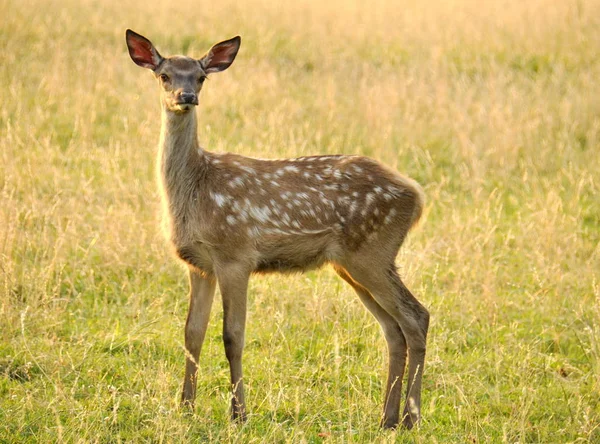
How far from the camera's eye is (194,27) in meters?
16.2

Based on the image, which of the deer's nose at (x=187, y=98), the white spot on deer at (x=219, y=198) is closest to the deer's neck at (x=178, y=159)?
the white spot on deer at (x=219, y=198)

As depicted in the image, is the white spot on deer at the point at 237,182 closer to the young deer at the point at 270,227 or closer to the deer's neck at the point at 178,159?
the young deer at the point at 270,227

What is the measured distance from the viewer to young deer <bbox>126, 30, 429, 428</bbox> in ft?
18.9

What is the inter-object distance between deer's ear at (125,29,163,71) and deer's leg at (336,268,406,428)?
6.02ft

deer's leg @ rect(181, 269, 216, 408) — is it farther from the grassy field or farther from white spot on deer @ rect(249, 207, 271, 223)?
white spot on deer @ rect(249, 207, 271, 223)

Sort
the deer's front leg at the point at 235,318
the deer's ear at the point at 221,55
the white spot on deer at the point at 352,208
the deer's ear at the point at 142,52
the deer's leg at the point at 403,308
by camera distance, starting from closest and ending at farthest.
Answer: the deer's front leg at the point at 235,318, the deer's leg at the point at 403,308, the white spot on deer at the point at 352,208, the deer's ear at the point at 142,52, the deer's ear at the point at 221,55

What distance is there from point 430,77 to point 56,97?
511cm

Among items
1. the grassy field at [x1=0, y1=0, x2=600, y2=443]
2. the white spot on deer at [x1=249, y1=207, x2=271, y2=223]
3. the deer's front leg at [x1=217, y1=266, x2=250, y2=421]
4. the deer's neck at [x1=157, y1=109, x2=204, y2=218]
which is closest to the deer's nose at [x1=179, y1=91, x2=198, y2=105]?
the deer's neck at [x1=157, y1=109, x2=204, y2=218]

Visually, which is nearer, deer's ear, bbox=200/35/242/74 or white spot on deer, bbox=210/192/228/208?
white spot on deer, bbox=210/192/228/208

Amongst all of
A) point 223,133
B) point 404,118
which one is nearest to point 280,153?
point 223,133

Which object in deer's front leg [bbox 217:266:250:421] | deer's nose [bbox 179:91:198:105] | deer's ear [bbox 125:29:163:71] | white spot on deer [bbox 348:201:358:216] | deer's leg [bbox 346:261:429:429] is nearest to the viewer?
deer's front leg [bbox 217:266:250:421]

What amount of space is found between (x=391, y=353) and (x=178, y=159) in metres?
1.84

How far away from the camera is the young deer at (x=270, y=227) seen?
5754 millimetres

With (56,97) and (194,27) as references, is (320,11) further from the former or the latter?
(56,97)
